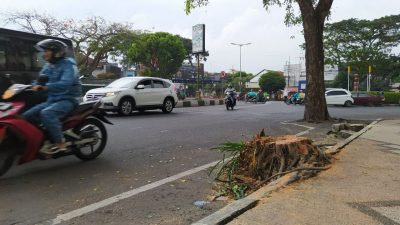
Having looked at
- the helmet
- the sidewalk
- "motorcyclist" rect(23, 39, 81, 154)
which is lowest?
the sidewalk

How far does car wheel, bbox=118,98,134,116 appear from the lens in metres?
15.9

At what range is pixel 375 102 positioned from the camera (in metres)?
36.1

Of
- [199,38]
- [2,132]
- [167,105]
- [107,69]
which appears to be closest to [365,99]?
[199,38]

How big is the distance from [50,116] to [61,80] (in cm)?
54

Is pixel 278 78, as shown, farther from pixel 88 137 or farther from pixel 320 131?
pixel 88 137

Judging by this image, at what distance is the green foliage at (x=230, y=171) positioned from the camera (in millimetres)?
5289

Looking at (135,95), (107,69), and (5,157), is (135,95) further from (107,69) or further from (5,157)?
(107,69)

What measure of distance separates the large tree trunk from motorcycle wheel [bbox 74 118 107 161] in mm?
8838

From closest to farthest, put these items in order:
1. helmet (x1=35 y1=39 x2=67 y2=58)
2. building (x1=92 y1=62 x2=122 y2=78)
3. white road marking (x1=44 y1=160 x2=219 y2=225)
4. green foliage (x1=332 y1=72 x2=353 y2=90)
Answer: white road marking (x1=44 y1=160 x2=219 y2=225)
helmet (x1=35 y1=39 x2=67 y2=58)
building (x1=92 y1=62 x2=122 y2=78)
green foliage (x1=332 y1=72 x2=353 y2=90)

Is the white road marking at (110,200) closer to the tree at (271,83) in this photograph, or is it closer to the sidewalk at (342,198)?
A: the sidewalk at (342,198)

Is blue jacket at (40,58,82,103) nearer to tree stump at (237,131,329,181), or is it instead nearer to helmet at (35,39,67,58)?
helmet at (35,39,67,58)

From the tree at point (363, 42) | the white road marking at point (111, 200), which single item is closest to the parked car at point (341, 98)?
the tree at point (363, 42)

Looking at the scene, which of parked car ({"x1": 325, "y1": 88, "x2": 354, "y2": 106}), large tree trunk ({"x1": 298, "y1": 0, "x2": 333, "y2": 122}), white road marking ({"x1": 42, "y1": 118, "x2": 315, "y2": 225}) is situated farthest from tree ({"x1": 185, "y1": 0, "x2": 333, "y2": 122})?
parked car ({"x1": 325, "y1": 88, "x2": 354, "y2": 106})

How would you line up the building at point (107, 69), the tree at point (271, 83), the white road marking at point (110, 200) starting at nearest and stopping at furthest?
the white road marking at point (110, 200) → the building at point (107, 69) → the tree at point (271, 83)
